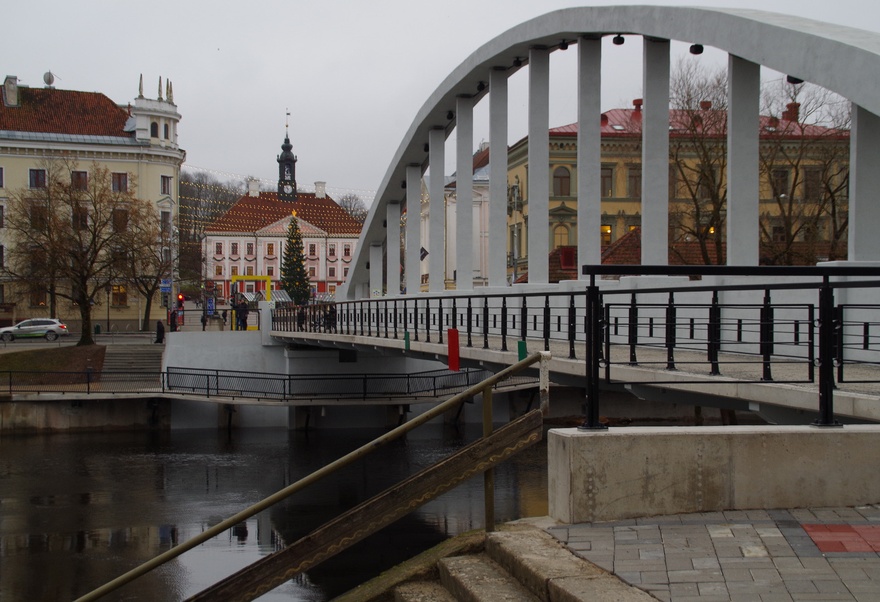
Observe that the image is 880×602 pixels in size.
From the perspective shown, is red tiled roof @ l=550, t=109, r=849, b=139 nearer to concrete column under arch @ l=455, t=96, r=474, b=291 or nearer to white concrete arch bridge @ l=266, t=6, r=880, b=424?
white concrete arch bridge @ l=266, t=6, r=880, b=424

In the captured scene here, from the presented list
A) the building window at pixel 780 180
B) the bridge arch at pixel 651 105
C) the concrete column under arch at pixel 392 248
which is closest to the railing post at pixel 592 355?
the bridge arch at pixel 651 105

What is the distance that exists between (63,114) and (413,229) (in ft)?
121

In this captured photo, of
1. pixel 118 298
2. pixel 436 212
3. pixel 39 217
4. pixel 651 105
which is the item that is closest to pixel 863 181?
pixel 651 105

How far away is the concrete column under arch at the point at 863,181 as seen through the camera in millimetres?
13977

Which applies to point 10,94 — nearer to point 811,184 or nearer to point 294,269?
point 294,269

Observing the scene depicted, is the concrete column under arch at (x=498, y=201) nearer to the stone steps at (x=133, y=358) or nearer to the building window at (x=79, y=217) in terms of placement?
the stone steps at (x=133, y=358)

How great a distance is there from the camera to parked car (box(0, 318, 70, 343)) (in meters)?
51.4

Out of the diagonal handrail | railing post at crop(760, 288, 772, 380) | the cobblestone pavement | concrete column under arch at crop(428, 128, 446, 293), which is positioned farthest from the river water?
the cobblestone pavement

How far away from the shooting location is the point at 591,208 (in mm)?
21672

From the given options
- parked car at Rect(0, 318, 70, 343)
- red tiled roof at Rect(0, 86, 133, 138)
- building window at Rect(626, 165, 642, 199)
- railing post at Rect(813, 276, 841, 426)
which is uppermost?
red tiled roof at Rect(0, 86, 133, 138)

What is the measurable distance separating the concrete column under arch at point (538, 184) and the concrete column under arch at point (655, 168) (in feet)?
14.1

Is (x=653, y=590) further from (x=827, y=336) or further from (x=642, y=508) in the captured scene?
(x=827, y=336)

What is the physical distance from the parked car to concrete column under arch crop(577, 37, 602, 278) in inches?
1434

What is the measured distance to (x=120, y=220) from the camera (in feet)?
152
